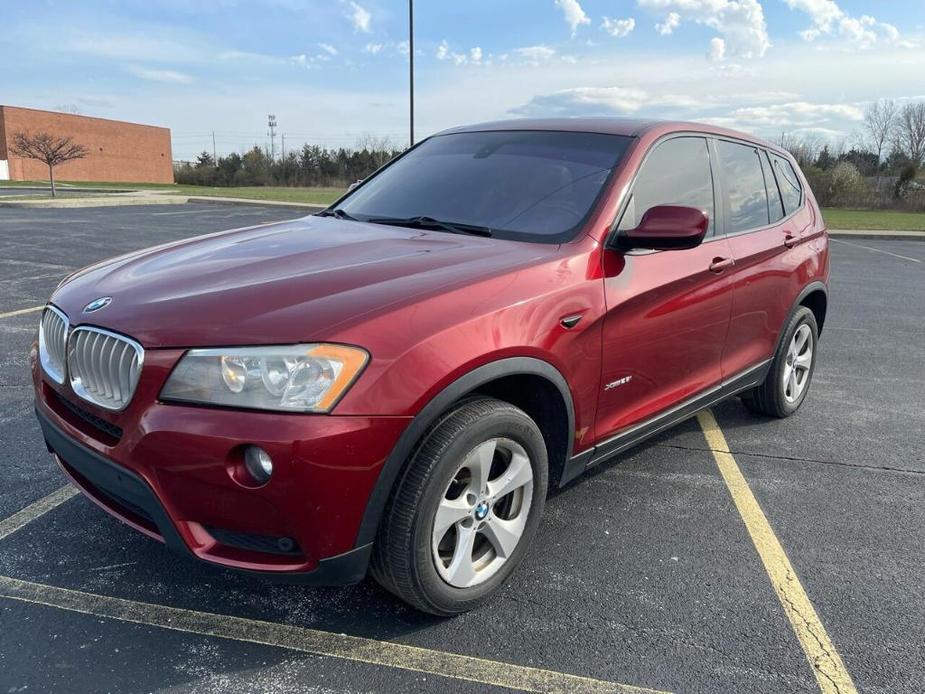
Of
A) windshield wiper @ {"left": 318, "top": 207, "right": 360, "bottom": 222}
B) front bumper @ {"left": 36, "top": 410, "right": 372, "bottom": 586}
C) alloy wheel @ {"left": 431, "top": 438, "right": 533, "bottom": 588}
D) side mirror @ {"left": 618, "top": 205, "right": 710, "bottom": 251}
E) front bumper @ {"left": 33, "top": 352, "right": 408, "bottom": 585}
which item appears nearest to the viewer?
front bumper @ {"left": 33, "top": 352, "right": 408, "bottom": 585}

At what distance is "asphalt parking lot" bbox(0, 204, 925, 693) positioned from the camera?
226 centimetres

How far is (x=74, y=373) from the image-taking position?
242 centimetres

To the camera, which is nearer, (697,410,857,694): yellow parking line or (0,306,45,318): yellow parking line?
(697,410,857,694): yellow parking line

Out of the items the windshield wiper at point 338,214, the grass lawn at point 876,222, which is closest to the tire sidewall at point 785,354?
the windshield wiper at point 338,214

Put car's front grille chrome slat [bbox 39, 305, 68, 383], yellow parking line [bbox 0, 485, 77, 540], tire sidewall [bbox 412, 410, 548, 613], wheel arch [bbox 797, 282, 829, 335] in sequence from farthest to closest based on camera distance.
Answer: wheel arch [bbox 797, 282, 829, 335], yellow parking line [bbox 0, 485, 77, 540], car's front grille chrome slat [bbox 39, 305, 68, 383], tire sidewall [bbox 412, 410, 548, 613]

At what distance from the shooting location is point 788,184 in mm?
4703

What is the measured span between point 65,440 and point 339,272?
Answer: 3.60 feet

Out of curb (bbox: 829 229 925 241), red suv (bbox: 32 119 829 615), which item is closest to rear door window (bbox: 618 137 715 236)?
red suv (bbox: 32 119 829 615)

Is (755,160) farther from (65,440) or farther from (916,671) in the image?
(65,440)

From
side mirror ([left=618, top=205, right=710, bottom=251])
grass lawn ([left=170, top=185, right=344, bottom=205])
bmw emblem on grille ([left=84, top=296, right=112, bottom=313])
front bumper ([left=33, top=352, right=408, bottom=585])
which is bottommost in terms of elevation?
front bumper ([left=33, top=352, right=408, bottom=585])

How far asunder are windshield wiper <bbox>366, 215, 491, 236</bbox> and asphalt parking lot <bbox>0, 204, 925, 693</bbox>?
4.50 ft

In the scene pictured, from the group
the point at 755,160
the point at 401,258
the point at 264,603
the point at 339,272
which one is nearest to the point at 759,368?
the point at 755,160

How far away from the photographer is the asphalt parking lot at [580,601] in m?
2.26

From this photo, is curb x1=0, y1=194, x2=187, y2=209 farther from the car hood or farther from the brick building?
the brick building
